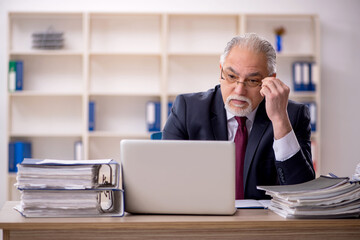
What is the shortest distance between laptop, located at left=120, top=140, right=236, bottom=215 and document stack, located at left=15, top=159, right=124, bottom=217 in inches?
2.2

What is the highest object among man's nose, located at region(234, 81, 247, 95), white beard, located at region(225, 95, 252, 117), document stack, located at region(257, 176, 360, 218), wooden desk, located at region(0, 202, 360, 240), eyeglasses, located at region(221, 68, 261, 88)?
eyeglasses, located at region(221, 68, 261, 88)

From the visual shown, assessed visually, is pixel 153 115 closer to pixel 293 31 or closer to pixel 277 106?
pixel 293 31

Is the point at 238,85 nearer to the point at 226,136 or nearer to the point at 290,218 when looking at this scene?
the point at 226,136

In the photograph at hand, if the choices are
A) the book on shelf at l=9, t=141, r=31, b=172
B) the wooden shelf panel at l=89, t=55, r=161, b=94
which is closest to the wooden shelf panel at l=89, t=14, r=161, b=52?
the wooden shelf panel at l=89, t=55, r=161, b=94

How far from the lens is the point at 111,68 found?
15.9 ft

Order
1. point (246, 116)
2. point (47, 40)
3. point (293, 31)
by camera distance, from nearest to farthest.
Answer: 1. point (246, 116)
2. point (47, 40)
3. point (293, 31)

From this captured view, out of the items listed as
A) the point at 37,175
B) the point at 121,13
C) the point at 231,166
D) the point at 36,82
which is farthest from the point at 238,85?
the point at 36,82

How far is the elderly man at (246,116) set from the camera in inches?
75.7

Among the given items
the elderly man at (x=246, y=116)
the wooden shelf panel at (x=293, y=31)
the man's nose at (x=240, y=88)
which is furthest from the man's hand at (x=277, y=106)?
the wooden shelf panel at (x=293, y=31)

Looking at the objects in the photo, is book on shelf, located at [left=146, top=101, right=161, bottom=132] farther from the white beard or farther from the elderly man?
the white beard

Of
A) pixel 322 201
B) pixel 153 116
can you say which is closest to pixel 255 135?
pixel 322 201

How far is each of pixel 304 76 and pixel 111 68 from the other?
6.06 feet

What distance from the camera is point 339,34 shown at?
16.3ft

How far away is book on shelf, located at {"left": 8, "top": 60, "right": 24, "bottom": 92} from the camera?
15.0 feet
